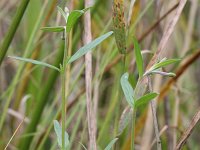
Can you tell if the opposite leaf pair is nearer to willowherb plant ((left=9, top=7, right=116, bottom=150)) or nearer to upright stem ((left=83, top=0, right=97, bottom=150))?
willowherb plant ((left=9, top=7, right=116, bottom=150))

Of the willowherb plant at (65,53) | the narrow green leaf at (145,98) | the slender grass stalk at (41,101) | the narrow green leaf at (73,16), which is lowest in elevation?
the slender grass stalk at (41,101)

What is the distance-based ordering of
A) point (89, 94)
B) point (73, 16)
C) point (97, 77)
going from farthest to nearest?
point (97, 77) → point (89, 94) → point (73, 16)

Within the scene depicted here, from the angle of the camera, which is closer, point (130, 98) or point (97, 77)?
point (130, 98)

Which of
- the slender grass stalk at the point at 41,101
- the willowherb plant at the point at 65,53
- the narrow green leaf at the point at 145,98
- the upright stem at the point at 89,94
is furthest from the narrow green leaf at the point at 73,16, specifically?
the slender grass stalk at the point at 41,101

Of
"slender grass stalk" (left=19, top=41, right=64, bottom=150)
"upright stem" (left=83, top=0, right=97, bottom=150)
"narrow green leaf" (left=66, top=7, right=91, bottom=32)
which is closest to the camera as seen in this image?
"narrow green leaf" (left=66, top=7, right=91, bottom=32)

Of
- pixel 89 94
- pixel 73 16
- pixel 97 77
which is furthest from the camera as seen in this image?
pixel 97 77

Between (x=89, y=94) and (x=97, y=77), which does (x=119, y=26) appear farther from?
(x=97, y=77)

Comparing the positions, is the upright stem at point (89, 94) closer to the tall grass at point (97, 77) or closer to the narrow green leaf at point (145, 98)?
the tall grass at point (97, 77)

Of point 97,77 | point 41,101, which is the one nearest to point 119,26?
point 97,77

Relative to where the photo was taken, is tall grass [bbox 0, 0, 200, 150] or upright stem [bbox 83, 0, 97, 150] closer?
tall grass [bbox 0, 0, 200, 150]

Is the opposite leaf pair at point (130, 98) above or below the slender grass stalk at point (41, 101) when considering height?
above

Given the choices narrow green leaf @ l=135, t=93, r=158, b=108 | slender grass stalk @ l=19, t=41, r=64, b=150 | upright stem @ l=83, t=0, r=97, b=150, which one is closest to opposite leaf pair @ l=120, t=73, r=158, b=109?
narrow green leaf @ l=135, t=93, r=158, b=108

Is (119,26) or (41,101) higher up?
(119,26)
